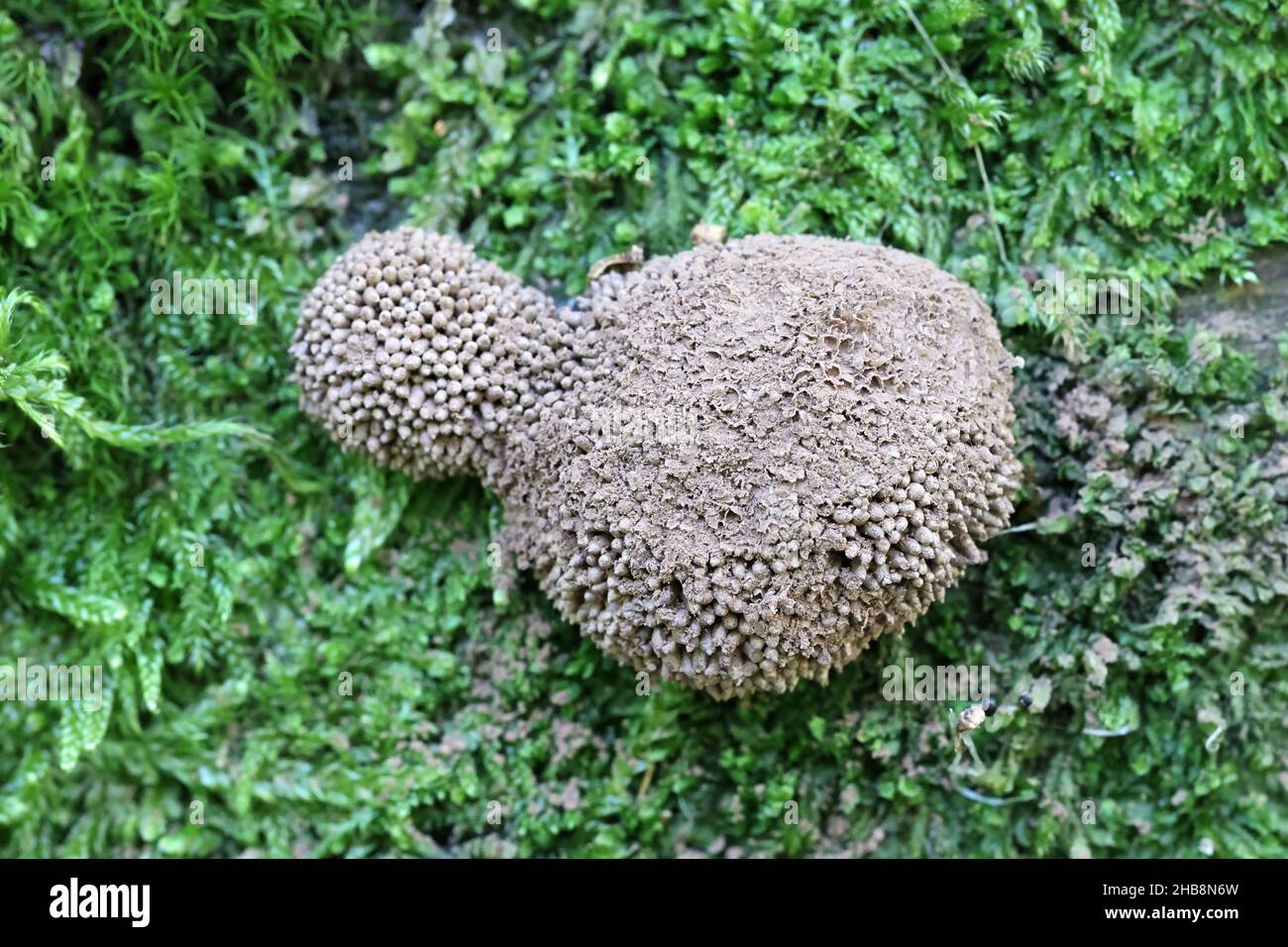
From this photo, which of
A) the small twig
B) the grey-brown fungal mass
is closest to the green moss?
the small twig

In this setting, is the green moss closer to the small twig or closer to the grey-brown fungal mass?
the small twig

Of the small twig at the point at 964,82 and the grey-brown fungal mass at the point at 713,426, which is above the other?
the small twig at the point at 964,82

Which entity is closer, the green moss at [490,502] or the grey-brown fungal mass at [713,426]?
the grey-brown fungal mass at [713,426]

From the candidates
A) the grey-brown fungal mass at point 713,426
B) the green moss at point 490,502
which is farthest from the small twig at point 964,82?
the grey-brown fungal mass at point 713,426

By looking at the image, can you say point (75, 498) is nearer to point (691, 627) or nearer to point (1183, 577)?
point (691, 627)

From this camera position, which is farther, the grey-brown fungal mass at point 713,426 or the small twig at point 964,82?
the small twig at point 964,82

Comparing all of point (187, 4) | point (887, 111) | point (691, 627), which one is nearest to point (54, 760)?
point (691, 627)

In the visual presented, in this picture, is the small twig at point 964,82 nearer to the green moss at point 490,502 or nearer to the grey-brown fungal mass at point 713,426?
the green moss at point 490,502
